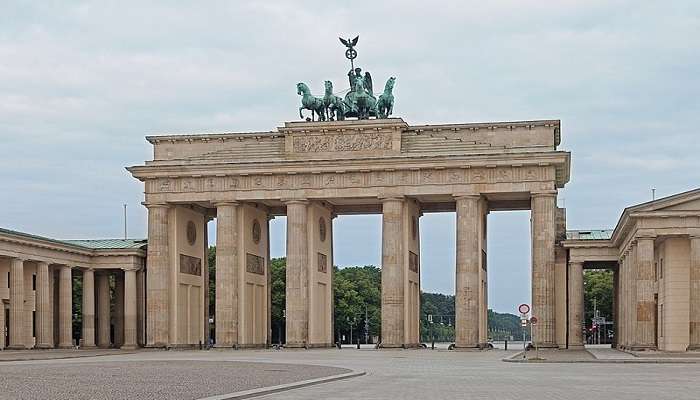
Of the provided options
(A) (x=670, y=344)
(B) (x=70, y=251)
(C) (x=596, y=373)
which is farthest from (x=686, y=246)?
(B) (x=70, y=251)

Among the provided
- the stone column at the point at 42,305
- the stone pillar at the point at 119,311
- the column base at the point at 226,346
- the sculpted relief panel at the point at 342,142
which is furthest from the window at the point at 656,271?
the stone pillar at the point at 119,311

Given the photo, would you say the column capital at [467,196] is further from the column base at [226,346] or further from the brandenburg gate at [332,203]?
the column base at [226,346]

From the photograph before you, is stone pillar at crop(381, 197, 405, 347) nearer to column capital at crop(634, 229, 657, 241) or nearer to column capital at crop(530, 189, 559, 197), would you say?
column capital at crop(530, 189, 559, 197)

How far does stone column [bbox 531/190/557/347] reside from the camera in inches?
3214

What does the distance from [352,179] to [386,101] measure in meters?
6.68

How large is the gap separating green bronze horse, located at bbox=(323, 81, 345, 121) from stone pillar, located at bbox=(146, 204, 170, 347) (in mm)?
13984

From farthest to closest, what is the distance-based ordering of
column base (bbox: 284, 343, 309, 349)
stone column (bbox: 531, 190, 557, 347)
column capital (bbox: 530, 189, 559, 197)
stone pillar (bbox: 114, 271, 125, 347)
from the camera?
stone pillar (bbox: 114, 271, 125, 347), column base (bbox: 284, 343, 309, 349), stone column (bbox: 531, 190, 557, 347), column capital (bbox: 530, 189, 559, 197)

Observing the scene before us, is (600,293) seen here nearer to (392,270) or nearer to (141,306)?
(392,270)

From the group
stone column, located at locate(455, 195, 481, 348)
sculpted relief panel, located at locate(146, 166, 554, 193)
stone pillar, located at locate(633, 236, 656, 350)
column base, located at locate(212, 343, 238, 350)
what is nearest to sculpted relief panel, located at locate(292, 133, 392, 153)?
sculpted relief panel, located at locate(146, 166, 554, 193)

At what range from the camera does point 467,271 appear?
83.4 m

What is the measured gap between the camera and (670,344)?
220ft

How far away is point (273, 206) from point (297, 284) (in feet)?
31.1

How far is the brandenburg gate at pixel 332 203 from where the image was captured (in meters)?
82.6

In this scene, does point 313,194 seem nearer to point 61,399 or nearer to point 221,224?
point 221,224
